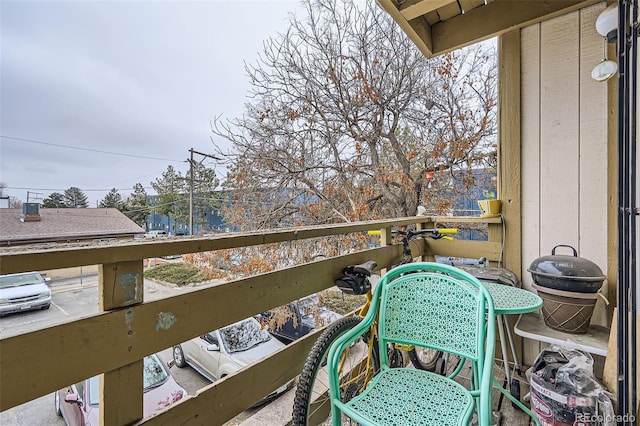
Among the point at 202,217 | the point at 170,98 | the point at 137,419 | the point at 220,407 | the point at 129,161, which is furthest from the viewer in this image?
the point at 170,98

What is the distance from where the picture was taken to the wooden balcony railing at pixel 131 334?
24.2 inches

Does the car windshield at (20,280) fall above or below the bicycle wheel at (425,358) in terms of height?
above

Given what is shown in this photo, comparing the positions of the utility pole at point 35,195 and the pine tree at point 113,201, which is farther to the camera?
the pine tree at point 113,201

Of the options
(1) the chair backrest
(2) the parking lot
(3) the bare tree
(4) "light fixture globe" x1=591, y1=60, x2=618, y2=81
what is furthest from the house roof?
(3) the bare tree

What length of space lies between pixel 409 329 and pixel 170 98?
5572mm

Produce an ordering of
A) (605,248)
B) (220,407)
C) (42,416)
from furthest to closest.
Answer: (605,248)
(42,416)
(220,407)

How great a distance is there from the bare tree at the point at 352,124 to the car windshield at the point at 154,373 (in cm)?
329

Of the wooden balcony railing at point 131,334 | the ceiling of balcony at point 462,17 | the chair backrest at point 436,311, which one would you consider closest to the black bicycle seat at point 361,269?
the chair backrest at point 436,311

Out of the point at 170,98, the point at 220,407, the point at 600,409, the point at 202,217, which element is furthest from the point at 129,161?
the point at 600,409

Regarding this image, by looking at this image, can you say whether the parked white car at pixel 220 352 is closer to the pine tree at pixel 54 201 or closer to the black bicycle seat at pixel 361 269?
the pine tree at pixel 54 201

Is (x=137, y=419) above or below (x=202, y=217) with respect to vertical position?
below

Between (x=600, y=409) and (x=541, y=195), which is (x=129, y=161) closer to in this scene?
(x=541, y=195)

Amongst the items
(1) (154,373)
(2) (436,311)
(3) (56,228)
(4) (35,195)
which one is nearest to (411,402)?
(2) (436,311)

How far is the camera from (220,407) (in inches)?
38.1
